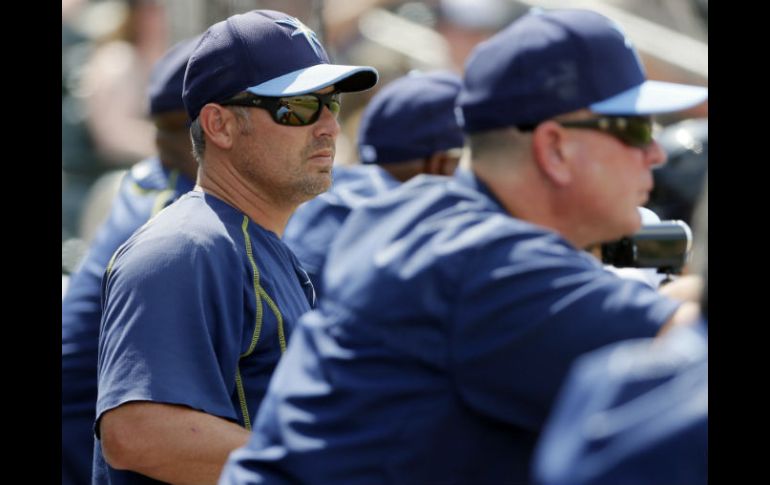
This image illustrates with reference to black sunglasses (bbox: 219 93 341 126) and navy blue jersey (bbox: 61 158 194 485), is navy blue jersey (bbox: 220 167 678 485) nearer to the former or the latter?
black sunglasses (bbox: 219 93 341 126)

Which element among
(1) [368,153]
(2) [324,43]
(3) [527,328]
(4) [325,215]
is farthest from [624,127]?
(2) [324,43]

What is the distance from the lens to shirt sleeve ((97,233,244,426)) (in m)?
3.25

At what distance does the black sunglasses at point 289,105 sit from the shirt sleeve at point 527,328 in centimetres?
153

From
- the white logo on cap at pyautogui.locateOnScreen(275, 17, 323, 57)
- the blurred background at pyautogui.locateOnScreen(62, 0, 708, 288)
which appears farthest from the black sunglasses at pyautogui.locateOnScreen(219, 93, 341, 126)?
the blurred background at pyautogui.locateOnScreen(62, 0, 708, 288)

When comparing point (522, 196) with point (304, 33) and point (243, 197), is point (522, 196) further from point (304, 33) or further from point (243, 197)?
point (304, 33)

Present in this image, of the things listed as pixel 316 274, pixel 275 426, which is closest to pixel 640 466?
pixel 275 426

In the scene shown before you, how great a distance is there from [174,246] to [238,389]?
0.39 meters

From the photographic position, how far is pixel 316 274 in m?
5.19

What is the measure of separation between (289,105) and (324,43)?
4549 millimetres

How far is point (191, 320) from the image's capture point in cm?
329
